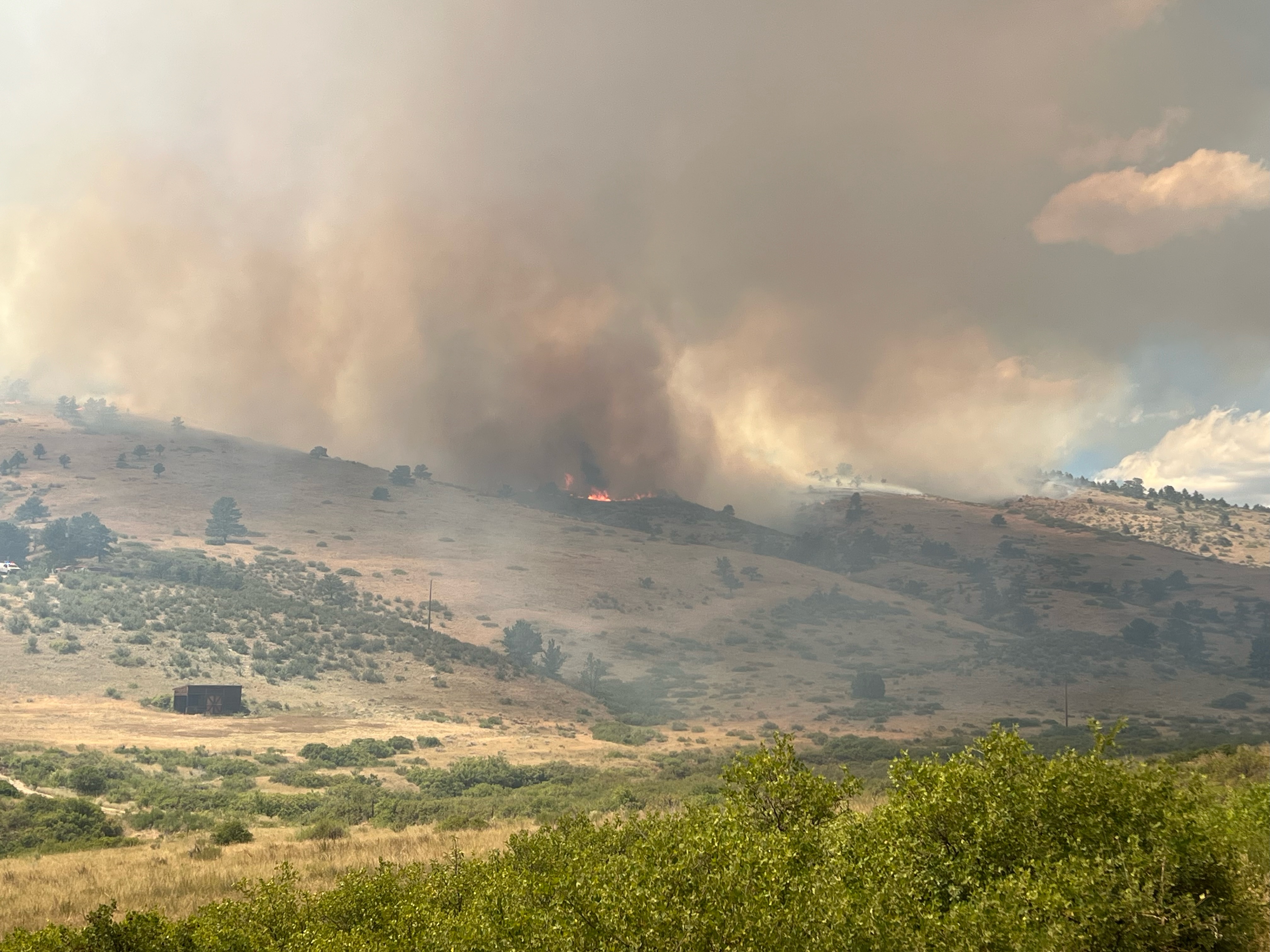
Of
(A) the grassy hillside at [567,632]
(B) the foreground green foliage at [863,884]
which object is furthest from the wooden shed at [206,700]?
(B) the foreground green foliage at [863,884]

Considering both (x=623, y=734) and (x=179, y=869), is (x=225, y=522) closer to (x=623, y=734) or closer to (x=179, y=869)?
(x=623, y=734)

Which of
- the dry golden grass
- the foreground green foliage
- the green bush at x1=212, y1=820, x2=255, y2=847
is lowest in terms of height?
the green bush at x1=212, y1=820, x2=255, y2=847

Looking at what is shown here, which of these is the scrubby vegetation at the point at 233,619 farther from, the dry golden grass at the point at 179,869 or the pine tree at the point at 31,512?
the dry golden grass at the point at 179,869

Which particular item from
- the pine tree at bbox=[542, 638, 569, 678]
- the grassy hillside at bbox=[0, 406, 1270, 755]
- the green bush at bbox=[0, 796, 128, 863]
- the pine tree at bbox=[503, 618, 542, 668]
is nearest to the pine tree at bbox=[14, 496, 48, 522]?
the grassy hillside at bbox=[0, 406, 1270, 755]

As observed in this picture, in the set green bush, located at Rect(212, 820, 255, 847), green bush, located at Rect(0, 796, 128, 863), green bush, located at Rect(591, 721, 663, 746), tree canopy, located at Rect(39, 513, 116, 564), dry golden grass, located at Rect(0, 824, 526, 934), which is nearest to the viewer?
dry golden grass, located at Rect(0, 824, 526, 934)

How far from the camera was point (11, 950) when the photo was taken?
14.0m

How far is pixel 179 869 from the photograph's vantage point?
102ft

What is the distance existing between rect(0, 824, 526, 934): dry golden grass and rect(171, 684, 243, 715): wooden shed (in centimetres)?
5244

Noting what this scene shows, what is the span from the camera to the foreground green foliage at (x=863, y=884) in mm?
11828

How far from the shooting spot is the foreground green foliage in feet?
38.8

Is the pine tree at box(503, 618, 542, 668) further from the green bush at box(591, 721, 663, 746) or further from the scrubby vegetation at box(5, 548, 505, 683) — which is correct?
the green bush at box(591, 721, 663, 746)

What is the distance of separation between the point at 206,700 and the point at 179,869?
6437cm

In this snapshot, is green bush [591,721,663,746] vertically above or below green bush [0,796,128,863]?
above

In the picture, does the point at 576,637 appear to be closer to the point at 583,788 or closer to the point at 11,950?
the point at 583,788
